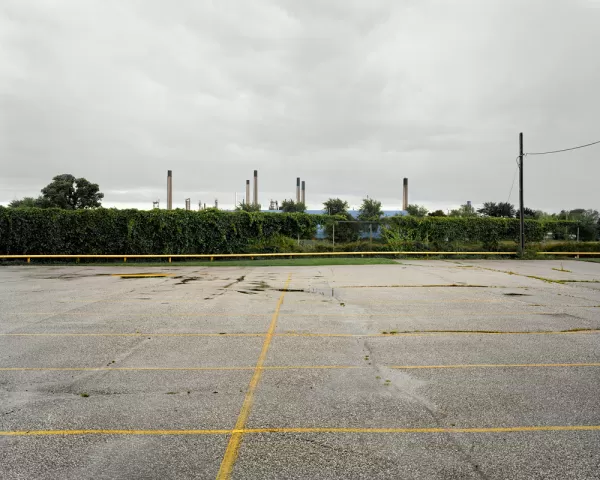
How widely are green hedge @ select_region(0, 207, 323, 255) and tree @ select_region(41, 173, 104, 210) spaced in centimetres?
2955

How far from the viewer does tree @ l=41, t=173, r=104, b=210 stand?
177ft

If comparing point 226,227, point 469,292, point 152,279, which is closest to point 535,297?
point 469,292

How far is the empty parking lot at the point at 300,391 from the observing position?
3379mm

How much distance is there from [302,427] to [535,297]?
10.7 m

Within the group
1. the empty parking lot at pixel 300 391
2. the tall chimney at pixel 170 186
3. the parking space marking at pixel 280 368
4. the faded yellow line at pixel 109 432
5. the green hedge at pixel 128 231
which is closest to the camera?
the empty parking lot at pixel 300 391

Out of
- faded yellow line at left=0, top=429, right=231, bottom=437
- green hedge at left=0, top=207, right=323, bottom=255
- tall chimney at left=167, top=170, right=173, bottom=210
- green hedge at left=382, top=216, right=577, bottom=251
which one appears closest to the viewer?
faded yellow line at left=0, top=429, right=231, bottom=437

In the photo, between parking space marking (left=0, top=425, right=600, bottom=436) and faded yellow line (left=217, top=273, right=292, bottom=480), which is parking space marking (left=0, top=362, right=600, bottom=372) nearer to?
faded yellow line (left=217, top=273, right=292, bottom=480)

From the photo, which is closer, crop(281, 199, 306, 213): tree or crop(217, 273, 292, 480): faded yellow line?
crop(217, 273, 292, 480): faded yellow line

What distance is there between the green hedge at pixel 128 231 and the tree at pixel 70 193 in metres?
29.5

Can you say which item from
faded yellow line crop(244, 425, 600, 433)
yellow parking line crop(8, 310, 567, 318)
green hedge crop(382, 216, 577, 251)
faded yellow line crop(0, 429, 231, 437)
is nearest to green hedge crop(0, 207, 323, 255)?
green hedge crop(382, 216, 577, 251)

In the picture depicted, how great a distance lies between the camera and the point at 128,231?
1064 inches

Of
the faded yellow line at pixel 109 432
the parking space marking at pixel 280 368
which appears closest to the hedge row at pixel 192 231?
the parking space marking at pixel 280 368

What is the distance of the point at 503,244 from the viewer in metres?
31.0

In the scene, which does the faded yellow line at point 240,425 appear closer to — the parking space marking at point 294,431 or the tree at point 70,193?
the parking space marking at point 294,431
